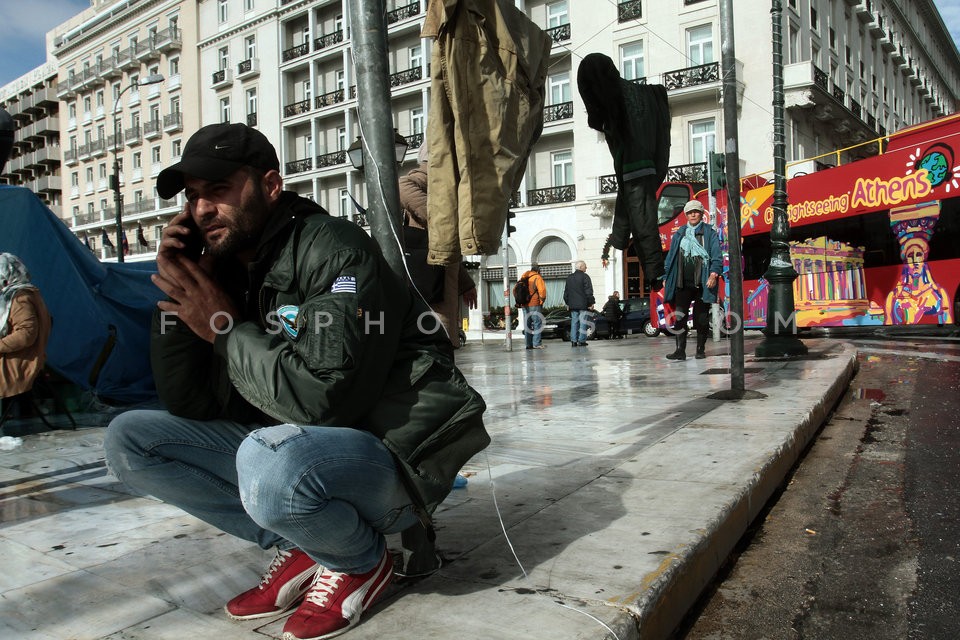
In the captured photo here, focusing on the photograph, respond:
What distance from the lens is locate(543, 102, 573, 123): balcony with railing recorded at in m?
27.9

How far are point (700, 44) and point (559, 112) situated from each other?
600cm

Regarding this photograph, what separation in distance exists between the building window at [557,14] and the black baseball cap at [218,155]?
96.7ft

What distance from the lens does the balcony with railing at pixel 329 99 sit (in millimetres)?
35781

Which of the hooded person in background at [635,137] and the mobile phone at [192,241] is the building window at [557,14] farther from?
the mobile phone at [192,241]

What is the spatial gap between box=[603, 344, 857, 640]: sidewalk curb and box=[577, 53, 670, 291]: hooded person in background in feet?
5.18

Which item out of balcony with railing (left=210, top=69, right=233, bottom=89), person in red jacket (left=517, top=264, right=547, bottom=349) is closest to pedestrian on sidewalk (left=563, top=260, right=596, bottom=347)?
person in red jacket (left=517, top=264, right=547, bottom=349)

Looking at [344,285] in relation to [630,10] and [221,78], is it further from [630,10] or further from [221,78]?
[221,78]

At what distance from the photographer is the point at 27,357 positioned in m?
5.00

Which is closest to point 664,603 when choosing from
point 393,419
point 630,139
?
point 393,419

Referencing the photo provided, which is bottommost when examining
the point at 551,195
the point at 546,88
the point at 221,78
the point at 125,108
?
the point at 546,88

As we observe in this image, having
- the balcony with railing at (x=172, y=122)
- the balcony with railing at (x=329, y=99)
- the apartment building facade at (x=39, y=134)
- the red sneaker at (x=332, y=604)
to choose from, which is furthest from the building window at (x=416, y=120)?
the apartment building facade at (x=39, y=134)

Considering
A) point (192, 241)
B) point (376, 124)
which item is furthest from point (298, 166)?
point (192, 241)

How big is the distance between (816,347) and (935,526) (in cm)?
759

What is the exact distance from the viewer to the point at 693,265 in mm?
8125
